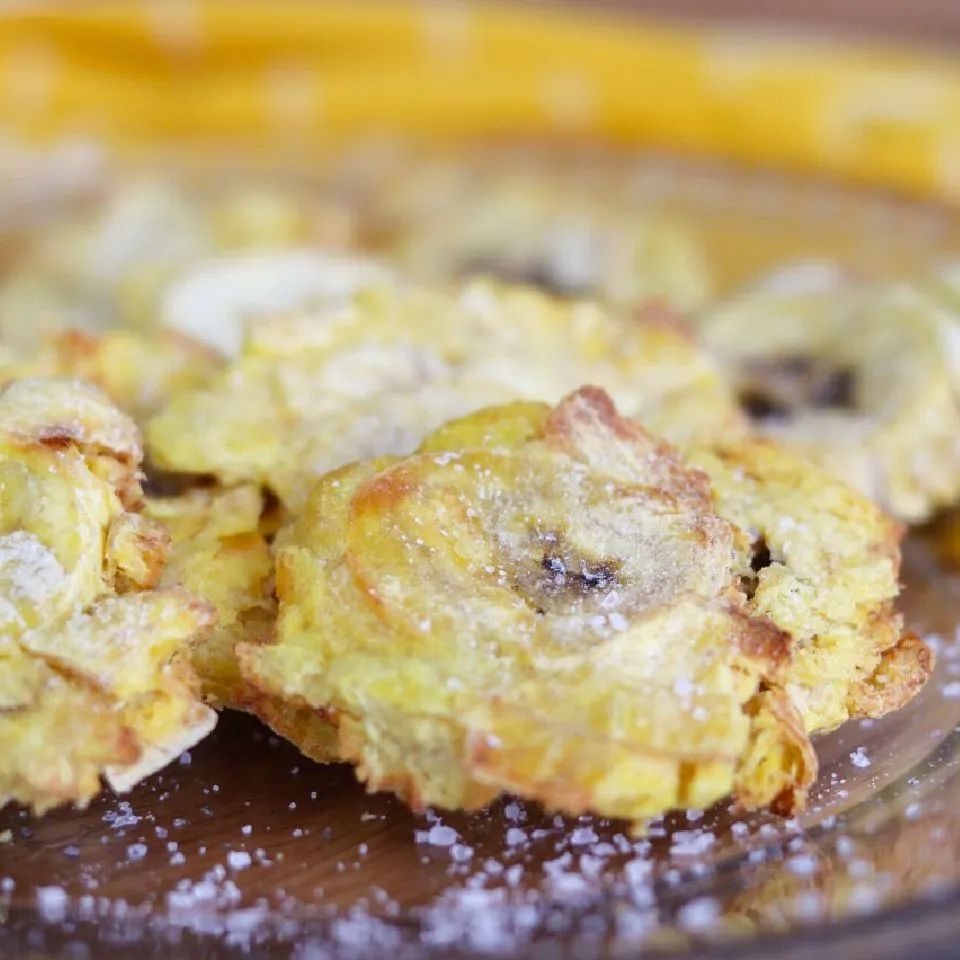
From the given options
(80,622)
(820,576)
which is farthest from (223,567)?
(820,576)

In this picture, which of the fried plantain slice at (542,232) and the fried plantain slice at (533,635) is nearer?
the fried plantain slice at (533,635)

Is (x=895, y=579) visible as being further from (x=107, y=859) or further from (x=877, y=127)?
(x=877, y=127)

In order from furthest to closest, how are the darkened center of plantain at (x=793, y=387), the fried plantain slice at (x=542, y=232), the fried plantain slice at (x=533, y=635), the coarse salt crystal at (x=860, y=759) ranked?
the fried plantain slice at (x=542, y=232) < the darkened center of plantain at (x=793, y=387) < the coarse salt crystal at (x=860, y=759) < the fried plantain slice at (x=533, y=635)

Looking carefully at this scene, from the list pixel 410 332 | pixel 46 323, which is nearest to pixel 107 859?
pixel 410 332

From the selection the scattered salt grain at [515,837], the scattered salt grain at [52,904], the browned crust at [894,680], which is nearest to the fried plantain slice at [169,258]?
the scattered salt grain at [52,904]

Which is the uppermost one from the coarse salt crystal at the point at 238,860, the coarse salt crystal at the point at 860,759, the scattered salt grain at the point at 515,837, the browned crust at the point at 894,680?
the browned crust at the point at 894,680

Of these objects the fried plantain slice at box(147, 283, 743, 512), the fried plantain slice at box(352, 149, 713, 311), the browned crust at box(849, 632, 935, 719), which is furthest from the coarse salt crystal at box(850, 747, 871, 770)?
the fried plantain slice at box(352, 149, 713, 311)

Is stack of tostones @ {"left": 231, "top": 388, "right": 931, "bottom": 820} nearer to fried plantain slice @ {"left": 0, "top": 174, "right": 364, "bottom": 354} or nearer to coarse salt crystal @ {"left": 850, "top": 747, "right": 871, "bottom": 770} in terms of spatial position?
coarse salt crystal @ {"left": 850, "top": 747, "right": 871, "bottom": 770}

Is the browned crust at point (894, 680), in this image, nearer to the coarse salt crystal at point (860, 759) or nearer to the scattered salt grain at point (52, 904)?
the coarse salt crystal at point (860, 759)
